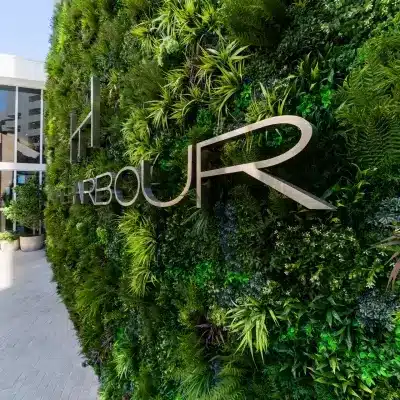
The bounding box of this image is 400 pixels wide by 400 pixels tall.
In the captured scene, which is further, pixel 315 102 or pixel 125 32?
pixel 125 32

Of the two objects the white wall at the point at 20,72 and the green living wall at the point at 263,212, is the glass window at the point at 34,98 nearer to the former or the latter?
the white wall at the point at 20,72

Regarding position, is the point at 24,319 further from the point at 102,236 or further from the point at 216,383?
the point at 216,383

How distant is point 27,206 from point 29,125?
287 cm

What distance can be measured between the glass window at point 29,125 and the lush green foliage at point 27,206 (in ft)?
3.76

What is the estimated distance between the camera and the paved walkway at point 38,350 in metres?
2.97

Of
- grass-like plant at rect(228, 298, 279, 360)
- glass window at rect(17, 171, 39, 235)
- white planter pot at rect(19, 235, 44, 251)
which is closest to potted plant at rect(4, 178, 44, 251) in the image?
white planter pot at rect(19, 235, 44, 251)

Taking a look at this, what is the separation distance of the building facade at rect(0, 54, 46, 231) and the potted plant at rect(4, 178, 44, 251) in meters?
0.77

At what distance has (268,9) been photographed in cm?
116

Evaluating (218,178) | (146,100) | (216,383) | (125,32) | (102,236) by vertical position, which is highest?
(125,32)

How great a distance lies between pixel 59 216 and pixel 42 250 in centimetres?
510

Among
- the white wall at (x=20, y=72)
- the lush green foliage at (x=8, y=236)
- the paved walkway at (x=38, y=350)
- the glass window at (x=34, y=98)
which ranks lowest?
the paved walkway at (x=38, y=350)

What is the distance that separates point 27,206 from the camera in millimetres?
8352

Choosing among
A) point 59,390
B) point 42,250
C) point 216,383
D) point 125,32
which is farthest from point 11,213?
point 216,383

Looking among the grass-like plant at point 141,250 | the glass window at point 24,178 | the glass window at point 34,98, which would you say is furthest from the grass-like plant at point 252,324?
the glass window at point 34,98
